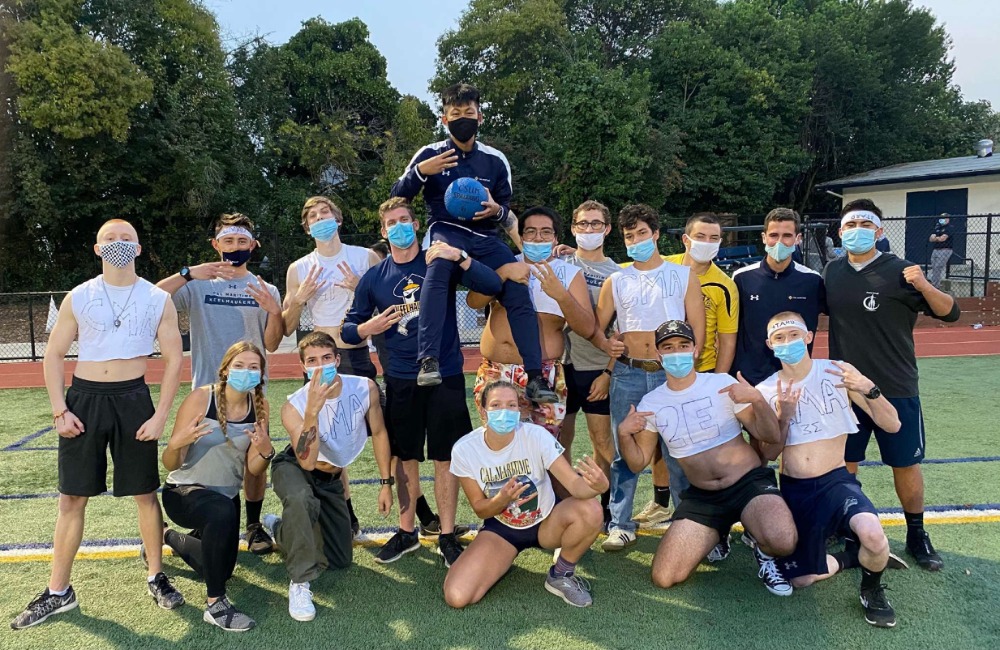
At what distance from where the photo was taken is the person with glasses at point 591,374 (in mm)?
4477

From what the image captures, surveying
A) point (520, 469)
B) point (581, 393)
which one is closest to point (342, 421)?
point (520, 469)

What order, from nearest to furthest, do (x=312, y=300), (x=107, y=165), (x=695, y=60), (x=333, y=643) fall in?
(x=333, y=643) < (x=312, y=300) < (x=107, y=165) < (x=695, y=60)

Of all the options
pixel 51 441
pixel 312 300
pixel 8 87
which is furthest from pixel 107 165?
pixel 312 300

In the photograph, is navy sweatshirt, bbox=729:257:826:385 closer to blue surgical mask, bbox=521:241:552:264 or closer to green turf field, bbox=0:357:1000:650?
green turf field, bbox=0:357:1000:650

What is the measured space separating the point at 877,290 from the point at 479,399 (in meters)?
2.55

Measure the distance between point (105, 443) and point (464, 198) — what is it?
8.04 feet

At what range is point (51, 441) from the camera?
7.12 metres

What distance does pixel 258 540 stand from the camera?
4.38 metres

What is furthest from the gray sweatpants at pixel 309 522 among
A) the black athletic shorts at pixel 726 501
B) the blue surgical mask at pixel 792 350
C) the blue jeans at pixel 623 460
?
the blue surgical mask at pixel 792 350

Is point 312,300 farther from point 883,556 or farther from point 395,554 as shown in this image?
point 883,556

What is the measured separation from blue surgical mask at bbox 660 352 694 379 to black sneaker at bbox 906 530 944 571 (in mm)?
1733

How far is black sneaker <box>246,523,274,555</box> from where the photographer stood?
4328 millimetres

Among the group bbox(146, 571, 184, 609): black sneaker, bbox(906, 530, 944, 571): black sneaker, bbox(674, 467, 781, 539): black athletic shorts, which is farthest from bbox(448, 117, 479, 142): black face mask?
bbox(906, 530, 944, 571): black sneaker

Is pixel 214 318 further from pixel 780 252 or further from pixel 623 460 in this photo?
pixel 780 252
